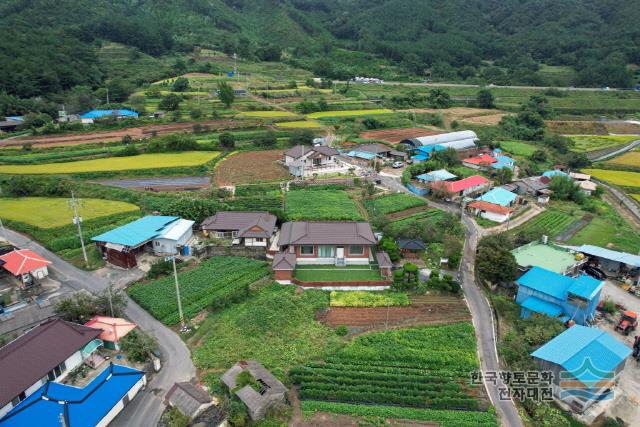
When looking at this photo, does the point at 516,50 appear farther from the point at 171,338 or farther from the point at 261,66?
the point at 171,338

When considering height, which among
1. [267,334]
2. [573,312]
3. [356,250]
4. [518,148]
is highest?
[518,148]

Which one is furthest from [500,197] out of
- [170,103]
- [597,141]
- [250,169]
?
[170,103]

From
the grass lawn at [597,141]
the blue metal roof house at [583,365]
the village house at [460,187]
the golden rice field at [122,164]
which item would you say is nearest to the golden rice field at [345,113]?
the golden rice field at [122,164]

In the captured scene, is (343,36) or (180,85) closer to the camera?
(180,85)

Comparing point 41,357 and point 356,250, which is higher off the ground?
point 356,250

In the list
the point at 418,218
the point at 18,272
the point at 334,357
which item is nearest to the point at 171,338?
the point at 334,357

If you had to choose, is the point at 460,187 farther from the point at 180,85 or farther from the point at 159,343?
the point at 180,85
